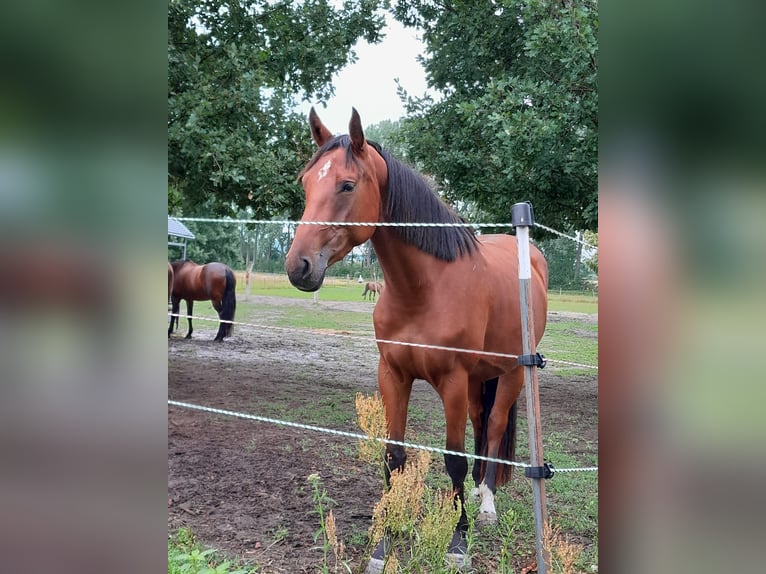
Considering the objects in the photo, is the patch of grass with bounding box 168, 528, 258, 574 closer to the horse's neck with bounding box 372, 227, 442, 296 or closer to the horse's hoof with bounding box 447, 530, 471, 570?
the horse's hoof with bounding box 447, 530, 471, 570

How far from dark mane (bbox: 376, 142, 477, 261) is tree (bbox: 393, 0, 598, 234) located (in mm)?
923

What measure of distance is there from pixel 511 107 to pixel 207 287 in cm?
364

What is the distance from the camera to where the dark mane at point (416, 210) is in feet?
7.50

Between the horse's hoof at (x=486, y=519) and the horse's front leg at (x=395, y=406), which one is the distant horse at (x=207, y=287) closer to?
the horse's front leg at (x=395, y=406)

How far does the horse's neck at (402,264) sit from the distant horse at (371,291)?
120 centimetres

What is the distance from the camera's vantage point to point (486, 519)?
276 cm

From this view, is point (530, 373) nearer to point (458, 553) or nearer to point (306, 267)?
point (306, 267)

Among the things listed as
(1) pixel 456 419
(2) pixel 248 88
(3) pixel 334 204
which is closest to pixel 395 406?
(1) pixel 456 419

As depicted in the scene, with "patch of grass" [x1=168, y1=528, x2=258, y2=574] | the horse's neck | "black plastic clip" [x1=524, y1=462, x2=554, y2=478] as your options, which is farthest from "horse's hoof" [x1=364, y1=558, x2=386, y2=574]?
the horse's neck
